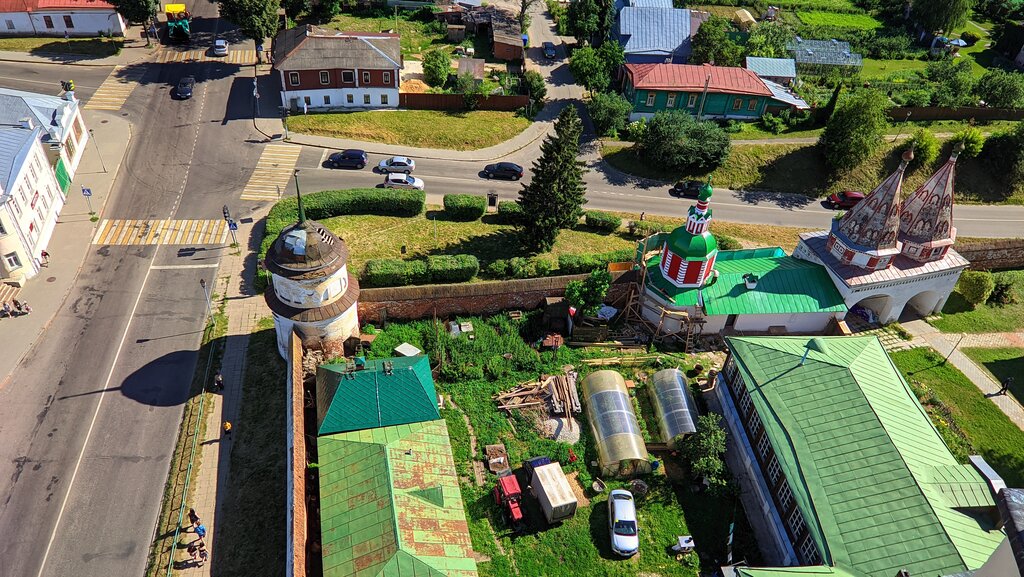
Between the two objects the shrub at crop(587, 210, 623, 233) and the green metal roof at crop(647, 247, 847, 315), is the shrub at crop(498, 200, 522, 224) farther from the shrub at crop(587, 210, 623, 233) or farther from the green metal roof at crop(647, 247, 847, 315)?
the green metal roof at crop(647, 247, 847, 315)

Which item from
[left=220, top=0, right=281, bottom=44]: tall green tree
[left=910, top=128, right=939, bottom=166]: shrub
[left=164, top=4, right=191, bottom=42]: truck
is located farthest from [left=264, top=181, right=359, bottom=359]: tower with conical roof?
[left=910, top=128, right=939, bottom=166]: shrub

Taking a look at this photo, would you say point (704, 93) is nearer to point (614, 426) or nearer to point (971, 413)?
point (971, 413)

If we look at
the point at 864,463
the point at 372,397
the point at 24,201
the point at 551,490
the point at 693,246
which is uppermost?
the point at 693,246

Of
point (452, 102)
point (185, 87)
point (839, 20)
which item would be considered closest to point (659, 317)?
point (452, 102)

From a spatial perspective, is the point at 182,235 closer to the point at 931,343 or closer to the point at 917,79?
the point at 931,343

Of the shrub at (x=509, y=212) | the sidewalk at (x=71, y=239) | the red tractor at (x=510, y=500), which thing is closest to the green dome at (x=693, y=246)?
the shrub at (x=509, y=212)

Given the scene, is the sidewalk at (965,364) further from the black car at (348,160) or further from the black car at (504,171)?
the black car at (348,160)
